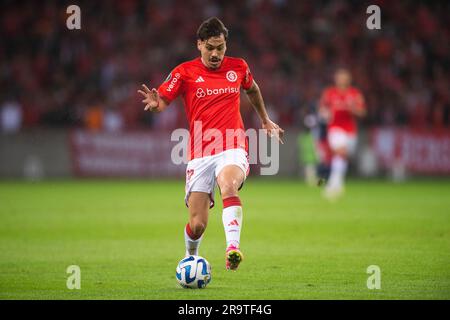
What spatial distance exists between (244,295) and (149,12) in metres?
24.1

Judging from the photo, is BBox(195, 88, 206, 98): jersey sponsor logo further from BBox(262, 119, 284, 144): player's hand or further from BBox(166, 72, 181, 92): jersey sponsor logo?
BBox(262, 119, 284, 144): player's hand

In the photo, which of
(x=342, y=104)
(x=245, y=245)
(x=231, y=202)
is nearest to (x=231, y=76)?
(x=231, y=202)

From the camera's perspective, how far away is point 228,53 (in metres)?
29.4

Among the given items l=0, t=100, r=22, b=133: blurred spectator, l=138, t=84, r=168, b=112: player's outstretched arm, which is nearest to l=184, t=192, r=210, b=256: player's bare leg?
l=138, t=84, r=168, b=112: player's outstretched arm

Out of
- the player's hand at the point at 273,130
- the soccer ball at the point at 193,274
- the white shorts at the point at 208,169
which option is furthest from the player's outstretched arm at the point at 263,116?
the soccer ball at the point at 193,274

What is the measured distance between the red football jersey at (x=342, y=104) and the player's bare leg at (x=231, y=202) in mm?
11587

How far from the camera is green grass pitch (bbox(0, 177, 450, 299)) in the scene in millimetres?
7965

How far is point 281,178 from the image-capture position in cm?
2731

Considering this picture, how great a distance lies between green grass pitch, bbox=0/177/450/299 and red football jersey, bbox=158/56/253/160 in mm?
1329

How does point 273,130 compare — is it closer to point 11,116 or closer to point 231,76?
point 231,76

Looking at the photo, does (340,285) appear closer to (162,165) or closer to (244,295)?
(244,295)

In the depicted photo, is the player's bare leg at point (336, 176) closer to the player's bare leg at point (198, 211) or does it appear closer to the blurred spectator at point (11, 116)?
the blurred spectator at point (11, 116)

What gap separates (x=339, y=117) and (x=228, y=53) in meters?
9.66

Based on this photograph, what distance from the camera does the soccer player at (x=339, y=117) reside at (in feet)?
64.7
